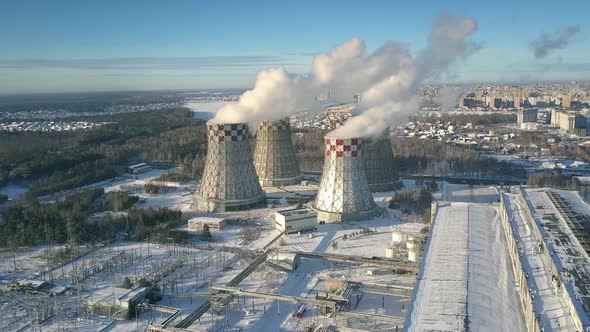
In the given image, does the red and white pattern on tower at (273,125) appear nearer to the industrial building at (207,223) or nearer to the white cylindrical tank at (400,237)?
the industrial building at (207,223)

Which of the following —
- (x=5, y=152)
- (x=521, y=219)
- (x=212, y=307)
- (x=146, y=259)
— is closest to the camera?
(x=212, y=307)

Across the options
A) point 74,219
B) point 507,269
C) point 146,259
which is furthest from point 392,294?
point 74,219

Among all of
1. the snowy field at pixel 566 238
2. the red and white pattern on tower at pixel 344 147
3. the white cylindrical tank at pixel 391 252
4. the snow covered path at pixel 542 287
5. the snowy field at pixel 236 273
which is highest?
the red and white pattern on tower at pixel 344 147

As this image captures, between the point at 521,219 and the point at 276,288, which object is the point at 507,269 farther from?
the point at 276,288

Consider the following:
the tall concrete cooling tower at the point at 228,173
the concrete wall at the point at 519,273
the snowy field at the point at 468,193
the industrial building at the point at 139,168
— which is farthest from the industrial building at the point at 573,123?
the industrial building at the point at 139,168

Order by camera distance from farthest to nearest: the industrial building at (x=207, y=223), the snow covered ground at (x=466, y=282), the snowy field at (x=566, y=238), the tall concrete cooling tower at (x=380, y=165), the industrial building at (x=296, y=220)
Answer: the tall concrete cooling tower at (x=380, y=165)
the industrial building at (x=207, y=223)
the industrial building at (x=296, y=220)
the snowy field at (x=566, y=238)
the snow covered ground at (x=466, y=282)

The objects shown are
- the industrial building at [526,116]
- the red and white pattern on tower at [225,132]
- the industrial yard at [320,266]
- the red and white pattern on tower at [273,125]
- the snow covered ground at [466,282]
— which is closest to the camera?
the snow covered ground at [466,282]
